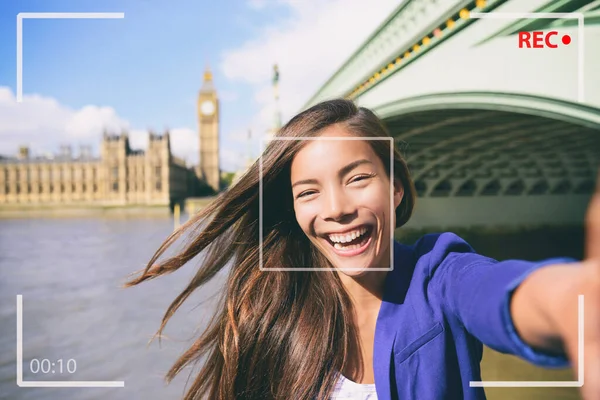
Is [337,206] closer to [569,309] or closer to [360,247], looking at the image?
[360,247]

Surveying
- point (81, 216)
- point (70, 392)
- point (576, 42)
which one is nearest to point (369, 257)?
point (576, 42)

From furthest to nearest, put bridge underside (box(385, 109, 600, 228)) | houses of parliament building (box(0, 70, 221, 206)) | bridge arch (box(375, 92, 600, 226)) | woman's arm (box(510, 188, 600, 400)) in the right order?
houses of parliament building (box(0, 70, 221, 206)), bridge underside (box(385, 109, 600, 228)), bridge arch (box(375, 92, 600, 226)), woman's arm (box(510, 188, 600, 400))

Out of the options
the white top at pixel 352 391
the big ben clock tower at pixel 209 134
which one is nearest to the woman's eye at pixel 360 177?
the white top at pixel 352 391

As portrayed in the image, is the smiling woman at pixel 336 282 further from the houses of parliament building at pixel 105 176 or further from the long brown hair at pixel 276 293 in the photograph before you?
the houses of parliament building at pixel 105 176

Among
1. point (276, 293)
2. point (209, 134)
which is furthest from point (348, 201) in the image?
point (209, 134)

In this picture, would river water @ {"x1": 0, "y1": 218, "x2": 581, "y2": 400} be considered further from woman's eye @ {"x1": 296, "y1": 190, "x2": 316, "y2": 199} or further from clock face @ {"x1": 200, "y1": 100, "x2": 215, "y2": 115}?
clock face @ {"x1": 200, "y1": 100, "x2": 215, "y2": 115}

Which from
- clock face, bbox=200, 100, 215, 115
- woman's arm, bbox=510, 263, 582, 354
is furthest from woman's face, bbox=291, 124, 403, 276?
clock face, bbox=200, 100, 215, 115

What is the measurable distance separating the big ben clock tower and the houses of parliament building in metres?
2.39

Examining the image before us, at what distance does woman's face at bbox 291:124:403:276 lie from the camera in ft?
2.50

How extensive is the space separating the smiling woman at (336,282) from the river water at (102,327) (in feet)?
0.68

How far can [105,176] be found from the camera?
29203mm

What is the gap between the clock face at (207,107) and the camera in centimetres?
4384

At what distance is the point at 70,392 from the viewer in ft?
9.98

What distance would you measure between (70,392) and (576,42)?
3.34 m
